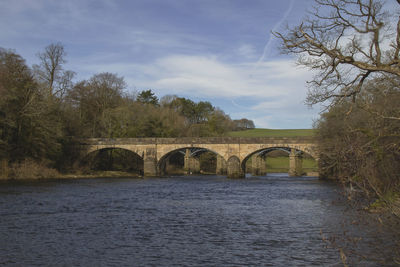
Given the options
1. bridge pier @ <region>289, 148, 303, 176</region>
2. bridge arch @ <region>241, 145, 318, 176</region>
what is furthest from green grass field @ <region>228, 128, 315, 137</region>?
bridge pier @ <region>289, 148, 303, 176</region>

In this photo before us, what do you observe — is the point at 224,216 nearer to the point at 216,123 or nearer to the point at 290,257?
the point at 290,257

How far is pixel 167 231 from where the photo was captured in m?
13.9

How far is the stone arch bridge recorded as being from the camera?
4431cm

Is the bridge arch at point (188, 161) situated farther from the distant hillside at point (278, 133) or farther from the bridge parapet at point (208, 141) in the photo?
the distant hillside at point (278, 133)

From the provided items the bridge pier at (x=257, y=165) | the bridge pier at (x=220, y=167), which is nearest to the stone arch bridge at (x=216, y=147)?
the bridge pier at (x=257, y=165)

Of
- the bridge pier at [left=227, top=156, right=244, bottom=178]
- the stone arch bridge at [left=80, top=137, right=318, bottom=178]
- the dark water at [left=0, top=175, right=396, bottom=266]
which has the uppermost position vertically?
the stone arch bridge at [left=80, top=137, right=318, bottom=178]

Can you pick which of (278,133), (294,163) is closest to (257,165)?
(294,163)

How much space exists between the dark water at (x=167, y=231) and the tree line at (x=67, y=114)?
1594 centimetres

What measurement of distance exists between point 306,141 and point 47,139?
2603cm

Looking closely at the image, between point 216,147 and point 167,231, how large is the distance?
3342 cm

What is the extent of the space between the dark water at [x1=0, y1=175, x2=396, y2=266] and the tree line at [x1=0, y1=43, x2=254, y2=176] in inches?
628

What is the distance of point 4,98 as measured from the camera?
3341 cm

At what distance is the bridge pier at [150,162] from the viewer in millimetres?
48719

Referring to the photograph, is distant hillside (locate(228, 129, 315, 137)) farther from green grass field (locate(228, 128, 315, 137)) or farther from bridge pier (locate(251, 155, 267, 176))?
bridge pier (locate(251, 155, 267, 176))
